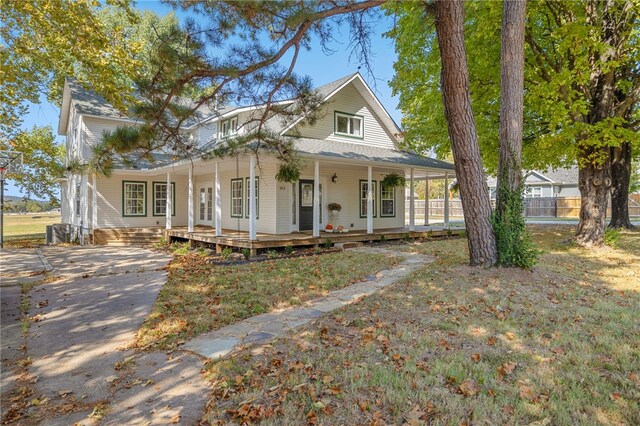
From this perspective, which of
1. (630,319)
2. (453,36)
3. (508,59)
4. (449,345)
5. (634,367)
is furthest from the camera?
(508,59)

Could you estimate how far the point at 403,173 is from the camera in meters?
16.3

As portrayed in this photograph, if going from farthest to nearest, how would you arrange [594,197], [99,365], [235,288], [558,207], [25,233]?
[558,207] < [25,233] < [594,197] < [235,288] < [99,365]

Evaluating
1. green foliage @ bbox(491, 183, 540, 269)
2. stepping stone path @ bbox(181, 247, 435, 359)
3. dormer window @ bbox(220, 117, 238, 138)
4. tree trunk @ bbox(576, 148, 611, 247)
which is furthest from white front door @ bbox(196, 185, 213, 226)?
tree trunk @ bbox(576, 148, 611, 247)

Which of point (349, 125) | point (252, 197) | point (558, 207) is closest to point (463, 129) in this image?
point (252, 197)

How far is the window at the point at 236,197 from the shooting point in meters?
14.8

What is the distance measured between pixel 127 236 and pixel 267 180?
705 centimetres

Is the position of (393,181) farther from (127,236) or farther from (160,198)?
(127,236)

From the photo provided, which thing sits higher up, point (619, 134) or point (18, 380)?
point (619, 134)

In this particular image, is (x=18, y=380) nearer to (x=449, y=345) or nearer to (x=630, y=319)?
(x=449, y=345)

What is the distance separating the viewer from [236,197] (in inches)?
594

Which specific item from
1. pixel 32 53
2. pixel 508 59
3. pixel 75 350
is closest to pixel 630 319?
pixel 508 59

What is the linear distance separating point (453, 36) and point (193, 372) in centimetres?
665

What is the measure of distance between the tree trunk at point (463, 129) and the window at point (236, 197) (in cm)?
945

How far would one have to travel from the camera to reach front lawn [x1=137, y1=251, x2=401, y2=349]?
16.0 ft
